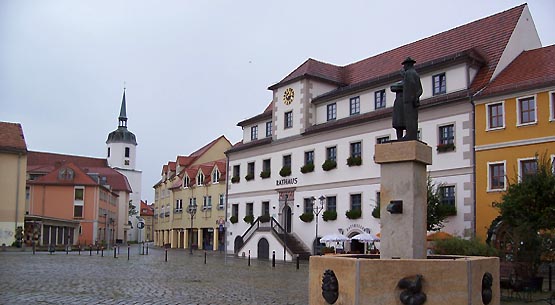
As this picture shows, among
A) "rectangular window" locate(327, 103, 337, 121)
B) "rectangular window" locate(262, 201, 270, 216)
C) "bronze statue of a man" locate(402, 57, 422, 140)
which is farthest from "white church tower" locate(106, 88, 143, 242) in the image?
"bronze statue of a man" locate(402, 57, 422, 140)

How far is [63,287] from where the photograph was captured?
1786cm

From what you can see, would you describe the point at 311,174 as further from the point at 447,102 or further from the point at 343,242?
the point at 447,102

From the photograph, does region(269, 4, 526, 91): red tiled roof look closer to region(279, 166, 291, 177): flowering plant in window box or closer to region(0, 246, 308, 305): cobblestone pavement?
region(279, 166, 291, 177): flowering plant in window box

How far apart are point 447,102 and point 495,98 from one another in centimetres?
272

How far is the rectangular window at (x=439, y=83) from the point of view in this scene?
32500 millimetres

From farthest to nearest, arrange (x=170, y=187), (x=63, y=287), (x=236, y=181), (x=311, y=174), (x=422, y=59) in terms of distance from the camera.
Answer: (x=170, y=187), (x=236, y=181), (x=311, y=174), (x=422, y=59), (x=63, y=287)

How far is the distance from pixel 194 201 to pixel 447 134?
39.0 meters

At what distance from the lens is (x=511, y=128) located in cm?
2847

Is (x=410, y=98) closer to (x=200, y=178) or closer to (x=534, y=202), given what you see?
(x=534, y=202)

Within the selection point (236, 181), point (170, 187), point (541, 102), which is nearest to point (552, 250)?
point (541, 102)

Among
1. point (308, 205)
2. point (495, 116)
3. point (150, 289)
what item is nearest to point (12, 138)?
point (308, 205)

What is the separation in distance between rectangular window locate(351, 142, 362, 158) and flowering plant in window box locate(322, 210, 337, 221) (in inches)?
151

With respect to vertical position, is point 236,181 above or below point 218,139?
below

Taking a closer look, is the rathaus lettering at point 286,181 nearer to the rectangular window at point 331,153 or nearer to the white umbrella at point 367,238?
the rectangular window at point 331,153
